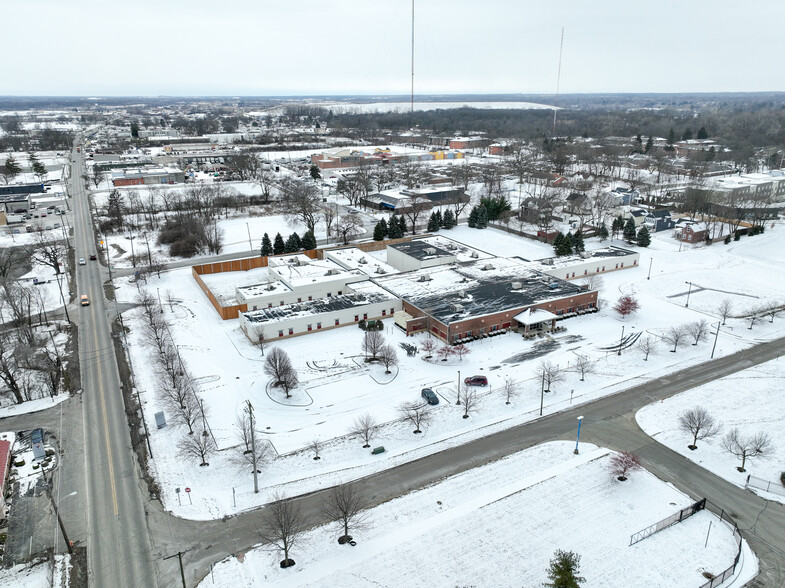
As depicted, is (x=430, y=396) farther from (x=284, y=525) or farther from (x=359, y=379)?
(x=284, y=525)

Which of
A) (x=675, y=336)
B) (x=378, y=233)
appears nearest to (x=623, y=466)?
(x=675, y=336)

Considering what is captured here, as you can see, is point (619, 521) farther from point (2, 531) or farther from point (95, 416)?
point (95, 416)

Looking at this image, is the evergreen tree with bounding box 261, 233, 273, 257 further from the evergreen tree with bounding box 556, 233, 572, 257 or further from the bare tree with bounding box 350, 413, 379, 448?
the bare tree with bounding box 350, 413, 379, 448

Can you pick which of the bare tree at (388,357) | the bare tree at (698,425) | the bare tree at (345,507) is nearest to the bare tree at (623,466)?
the bare tree at (698,425)

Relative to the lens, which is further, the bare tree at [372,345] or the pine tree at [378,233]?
the pine tree at [378,233]

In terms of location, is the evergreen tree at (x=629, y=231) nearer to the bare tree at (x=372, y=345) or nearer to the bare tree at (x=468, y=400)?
the bare tree at (x=372, y=345)

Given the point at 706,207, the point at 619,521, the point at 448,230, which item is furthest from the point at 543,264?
the point at 706,207
